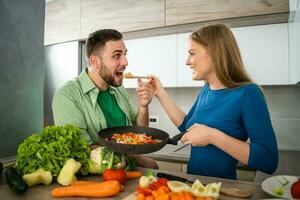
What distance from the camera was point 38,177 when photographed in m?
1.03

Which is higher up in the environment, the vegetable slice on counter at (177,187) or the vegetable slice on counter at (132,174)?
the vegetable slice on counter at (177,187)

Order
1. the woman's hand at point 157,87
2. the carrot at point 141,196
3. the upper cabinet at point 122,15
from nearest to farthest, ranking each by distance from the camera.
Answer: the carrot at point 141,196 → the woman's hand at point 157,87 → the upper cabinet at point 122,15

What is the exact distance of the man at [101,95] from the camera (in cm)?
137

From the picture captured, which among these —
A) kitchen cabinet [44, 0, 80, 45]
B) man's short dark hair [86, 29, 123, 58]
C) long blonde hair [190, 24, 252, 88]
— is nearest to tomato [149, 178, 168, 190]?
long blonde hair [190, 24, 252, 88]

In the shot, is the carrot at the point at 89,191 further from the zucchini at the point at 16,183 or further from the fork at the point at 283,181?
the fork at the point at 283,181

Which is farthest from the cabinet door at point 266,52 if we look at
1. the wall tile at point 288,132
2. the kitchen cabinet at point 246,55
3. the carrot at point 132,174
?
the carrot at point 132,174

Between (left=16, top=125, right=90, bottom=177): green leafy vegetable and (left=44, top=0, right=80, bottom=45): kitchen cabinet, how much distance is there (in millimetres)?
1762

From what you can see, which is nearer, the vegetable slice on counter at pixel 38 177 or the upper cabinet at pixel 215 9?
the vegetable slice on counter at pixel 38 177

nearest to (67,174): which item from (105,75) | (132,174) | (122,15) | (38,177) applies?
(38,177)

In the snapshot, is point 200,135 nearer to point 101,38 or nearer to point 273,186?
point 273,186

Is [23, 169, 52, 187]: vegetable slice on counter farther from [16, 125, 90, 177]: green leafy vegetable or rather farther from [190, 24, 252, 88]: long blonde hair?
[190, 24, 252, 88]: long blonde hair

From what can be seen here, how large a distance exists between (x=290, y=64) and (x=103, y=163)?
5.14ft

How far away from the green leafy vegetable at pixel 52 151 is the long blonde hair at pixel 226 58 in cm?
74

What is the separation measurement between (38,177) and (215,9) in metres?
1.72
